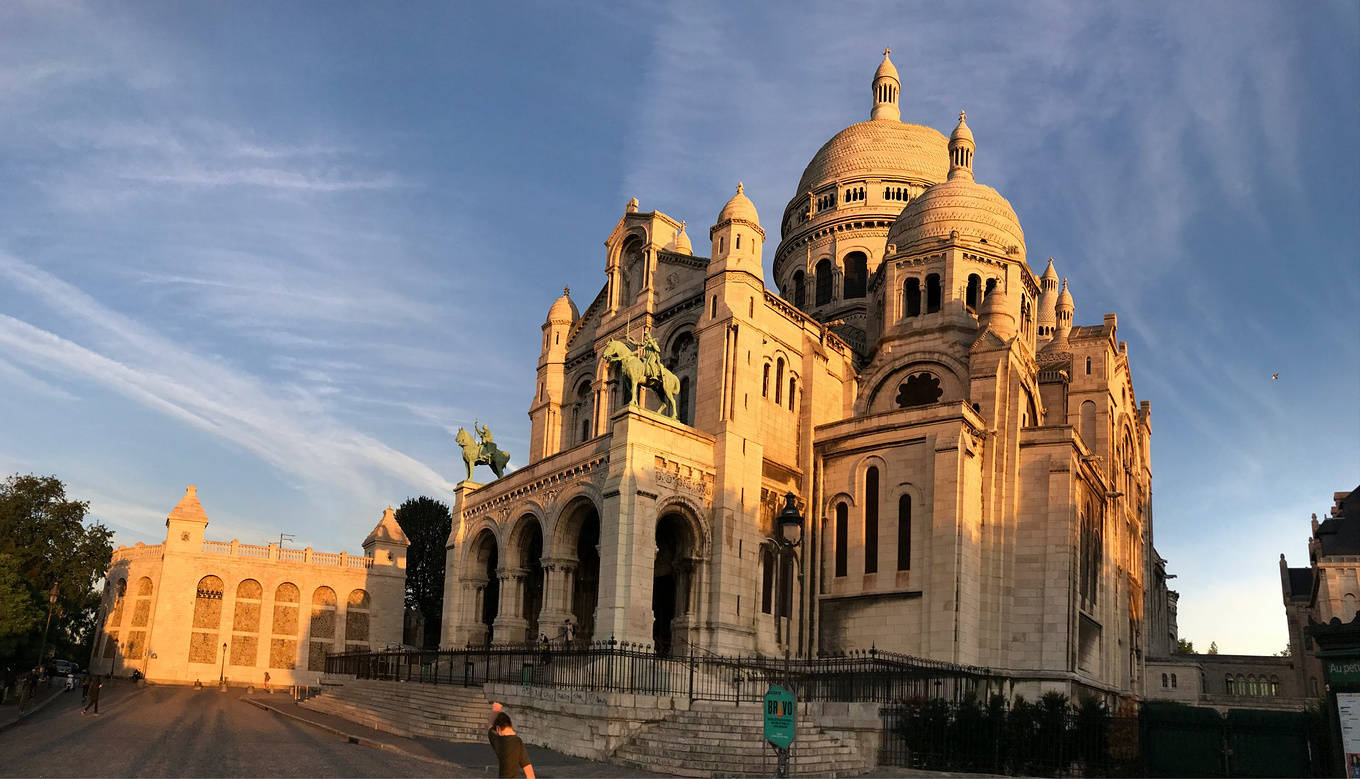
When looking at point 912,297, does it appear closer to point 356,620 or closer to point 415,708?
point 415,708

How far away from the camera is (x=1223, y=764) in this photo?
2005cm

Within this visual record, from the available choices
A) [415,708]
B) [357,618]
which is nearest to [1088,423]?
[415,708]

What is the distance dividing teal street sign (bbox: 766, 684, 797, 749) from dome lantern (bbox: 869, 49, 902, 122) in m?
47.2

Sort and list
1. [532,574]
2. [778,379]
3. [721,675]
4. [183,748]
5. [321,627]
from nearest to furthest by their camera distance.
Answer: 1. [183,748]
2. [721,675]
3. [778,379]
4. [532,574]
5. [321,627]

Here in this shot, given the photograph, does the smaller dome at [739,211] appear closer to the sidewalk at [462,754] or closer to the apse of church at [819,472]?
the apse of church at [819,472]

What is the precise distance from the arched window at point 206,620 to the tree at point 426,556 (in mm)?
14060

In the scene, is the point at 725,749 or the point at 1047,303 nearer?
the point at 725,749

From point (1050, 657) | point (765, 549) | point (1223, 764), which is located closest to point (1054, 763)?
point (1223, 764)

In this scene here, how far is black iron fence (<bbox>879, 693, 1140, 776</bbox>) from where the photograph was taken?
21625 millimetres

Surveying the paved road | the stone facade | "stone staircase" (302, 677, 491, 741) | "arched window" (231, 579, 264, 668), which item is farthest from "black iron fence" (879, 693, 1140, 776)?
"arched window" (231, 579, 264, 668)

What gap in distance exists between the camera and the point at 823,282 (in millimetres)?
54750

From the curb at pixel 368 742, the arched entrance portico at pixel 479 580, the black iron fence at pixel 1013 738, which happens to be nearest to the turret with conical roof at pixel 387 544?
the arched entrance portico at pixel 479 580

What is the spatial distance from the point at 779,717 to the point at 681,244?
2892 centimetres

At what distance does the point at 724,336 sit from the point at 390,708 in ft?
53.3
